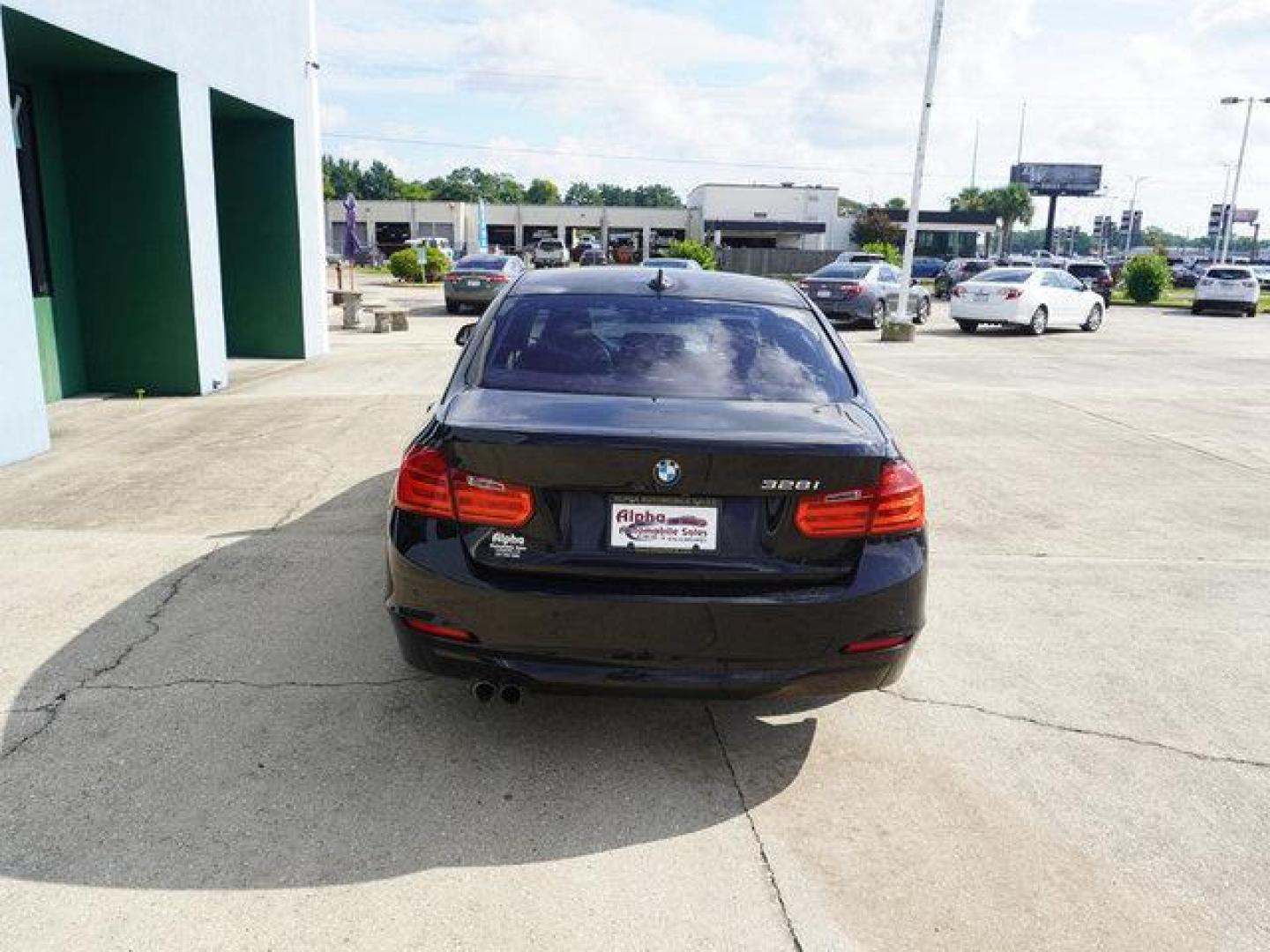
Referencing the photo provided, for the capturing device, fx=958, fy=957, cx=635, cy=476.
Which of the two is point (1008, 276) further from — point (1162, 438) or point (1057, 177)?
point (1057, 177)

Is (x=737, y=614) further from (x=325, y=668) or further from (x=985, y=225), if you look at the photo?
(x=985, y=225)

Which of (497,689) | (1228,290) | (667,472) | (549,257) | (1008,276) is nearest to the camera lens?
(667,472)

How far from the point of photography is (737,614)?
9.88ft

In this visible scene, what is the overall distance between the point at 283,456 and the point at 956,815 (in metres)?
6.42

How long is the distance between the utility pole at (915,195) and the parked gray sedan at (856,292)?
0.94 meters

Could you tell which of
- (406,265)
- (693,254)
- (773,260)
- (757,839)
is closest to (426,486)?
(757,839)

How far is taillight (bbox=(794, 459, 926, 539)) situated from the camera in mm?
3051

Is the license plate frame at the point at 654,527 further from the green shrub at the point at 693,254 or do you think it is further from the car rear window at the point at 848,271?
the green shrub at the point at 693,254

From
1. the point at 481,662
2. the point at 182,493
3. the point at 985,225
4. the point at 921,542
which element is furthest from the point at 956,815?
the point at 985,225

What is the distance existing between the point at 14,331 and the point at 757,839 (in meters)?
7.16

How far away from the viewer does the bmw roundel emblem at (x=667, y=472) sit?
2.96 metres

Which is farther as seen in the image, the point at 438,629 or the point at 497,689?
the point at 497,689

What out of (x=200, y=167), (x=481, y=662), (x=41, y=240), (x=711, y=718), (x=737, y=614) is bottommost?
(x=711, y=718)

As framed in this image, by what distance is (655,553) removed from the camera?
302 cm
